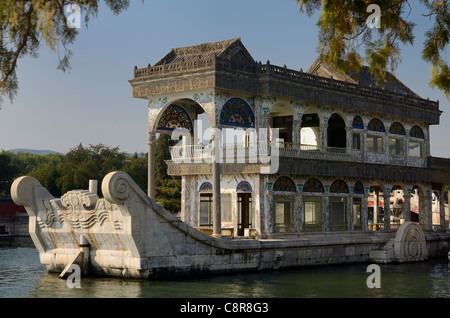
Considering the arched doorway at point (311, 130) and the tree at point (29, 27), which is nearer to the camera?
the tree at point (29, 27)

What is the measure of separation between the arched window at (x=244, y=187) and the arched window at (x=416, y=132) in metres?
10.8

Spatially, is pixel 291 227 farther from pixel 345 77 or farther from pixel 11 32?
pixel 11 32

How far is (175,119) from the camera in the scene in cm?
2723

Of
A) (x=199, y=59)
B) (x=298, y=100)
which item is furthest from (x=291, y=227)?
(x=199, y=59)

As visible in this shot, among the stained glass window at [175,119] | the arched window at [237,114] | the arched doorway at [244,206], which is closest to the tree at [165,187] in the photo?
the stained glass window at [175,119]

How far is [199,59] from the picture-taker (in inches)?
956

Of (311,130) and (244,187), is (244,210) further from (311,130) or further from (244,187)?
(311,130)

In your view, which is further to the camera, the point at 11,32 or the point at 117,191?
the point at 117,191

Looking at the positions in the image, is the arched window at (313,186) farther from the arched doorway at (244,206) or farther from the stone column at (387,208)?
the stone column at (387,208)

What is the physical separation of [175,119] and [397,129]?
11.0 m

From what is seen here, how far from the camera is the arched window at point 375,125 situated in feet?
101

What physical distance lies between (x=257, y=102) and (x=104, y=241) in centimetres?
802
